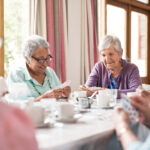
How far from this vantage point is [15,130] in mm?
585

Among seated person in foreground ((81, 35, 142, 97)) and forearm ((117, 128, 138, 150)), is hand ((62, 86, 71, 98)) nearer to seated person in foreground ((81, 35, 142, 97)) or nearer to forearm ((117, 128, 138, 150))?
seated person in foreground ((81, 35, 142, 97))

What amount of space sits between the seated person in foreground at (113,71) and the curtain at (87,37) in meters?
1.42

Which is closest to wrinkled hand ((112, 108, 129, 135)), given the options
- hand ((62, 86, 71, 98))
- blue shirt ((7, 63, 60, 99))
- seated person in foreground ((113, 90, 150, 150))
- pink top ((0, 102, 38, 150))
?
seated person in foreground ((113, 90, 150, 150))

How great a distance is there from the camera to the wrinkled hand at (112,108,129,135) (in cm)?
107

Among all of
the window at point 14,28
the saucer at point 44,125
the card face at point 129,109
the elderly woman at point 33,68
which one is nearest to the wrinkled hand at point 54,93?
the elderly woman at point 33,68

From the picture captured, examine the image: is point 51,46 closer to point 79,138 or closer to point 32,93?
point 32,93

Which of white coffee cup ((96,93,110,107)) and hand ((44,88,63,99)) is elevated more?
hand ((44,88,63,99))

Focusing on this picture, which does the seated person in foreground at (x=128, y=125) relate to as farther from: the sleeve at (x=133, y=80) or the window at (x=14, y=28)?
the window at (x=14, y=28)

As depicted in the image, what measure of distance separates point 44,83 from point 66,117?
3.42ft

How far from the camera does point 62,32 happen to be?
3625mm

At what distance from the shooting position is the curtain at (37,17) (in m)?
3.21

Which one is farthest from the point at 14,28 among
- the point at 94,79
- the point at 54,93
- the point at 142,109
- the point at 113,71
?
the point at 142,109

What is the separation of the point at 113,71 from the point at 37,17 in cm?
135

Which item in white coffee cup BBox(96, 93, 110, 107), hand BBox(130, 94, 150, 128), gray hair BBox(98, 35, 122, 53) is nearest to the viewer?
hand BBox(130, 94, 150, 128)
